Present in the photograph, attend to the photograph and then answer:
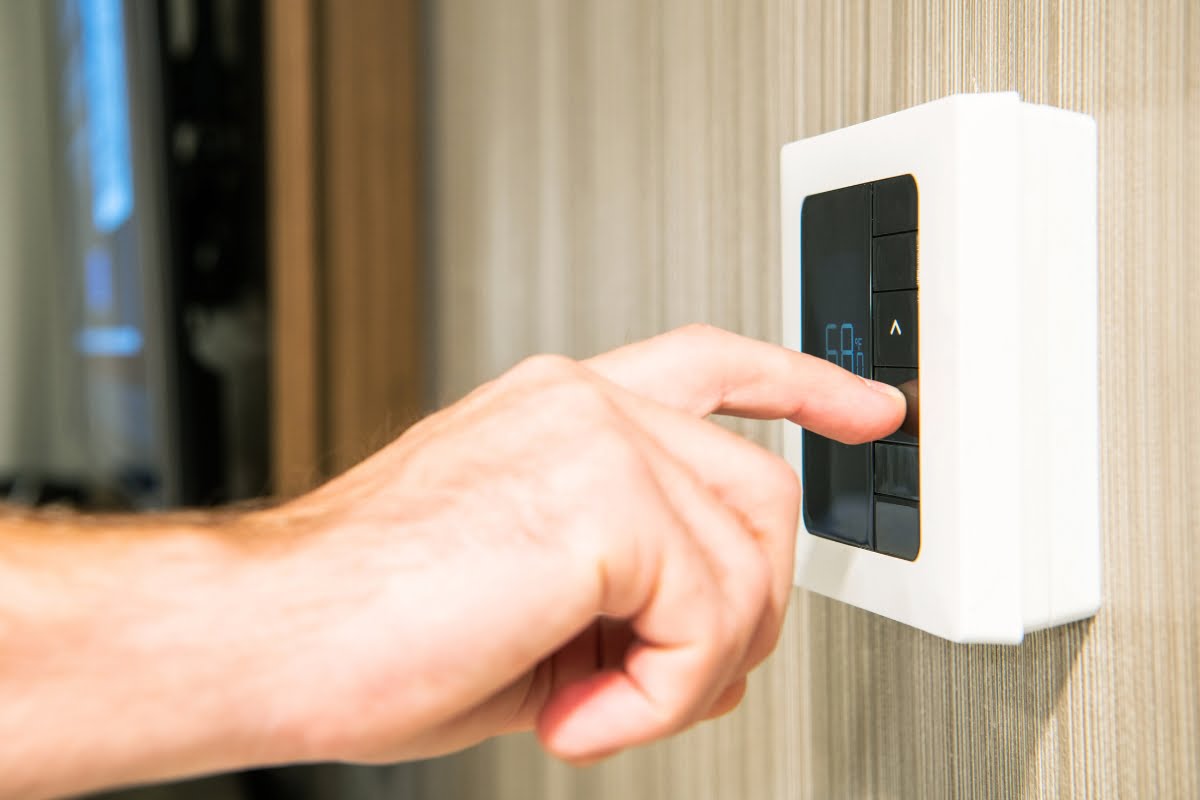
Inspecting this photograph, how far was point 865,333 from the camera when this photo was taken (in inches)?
13.5

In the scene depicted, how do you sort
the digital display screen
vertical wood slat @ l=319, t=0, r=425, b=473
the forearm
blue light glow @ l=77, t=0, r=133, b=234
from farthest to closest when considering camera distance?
blue light glow @ l=77, t=0, r=133, b=234 → vertical wood slat @ l=319, t=0, r=425, b=473 → the digital display screen → the forearm

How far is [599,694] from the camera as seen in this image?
26 cm

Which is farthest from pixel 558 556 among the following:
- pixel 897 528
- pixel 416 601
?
pixel 897 528

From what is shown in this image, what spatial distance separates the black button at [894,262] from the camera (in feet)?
1.03

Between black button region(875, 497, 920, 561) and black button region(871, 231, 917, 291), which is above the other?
black button region(871, 231, 917, 291)

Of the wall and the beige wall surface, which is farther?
the wall

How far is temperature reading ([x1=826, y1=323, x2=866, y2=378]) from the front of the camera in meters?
0.35

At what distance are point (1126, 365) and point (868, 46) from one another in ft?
0.58

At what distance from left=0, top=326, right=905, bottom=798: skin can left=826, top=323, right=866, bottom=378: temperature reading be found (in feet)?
0.29

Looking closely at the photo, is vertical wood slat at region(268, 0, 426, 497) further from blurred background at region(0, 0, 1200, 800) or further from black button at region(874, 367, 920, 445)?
black button at region(874, 367, 920, 445)

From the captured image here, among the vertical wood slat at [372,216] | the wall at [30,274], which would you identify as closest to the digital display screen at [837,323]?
the vertical wood slat at [372,216]

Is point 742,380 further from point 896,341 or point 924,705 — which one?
point 924,705

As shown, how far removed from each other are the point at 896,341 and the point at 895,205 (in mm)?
51

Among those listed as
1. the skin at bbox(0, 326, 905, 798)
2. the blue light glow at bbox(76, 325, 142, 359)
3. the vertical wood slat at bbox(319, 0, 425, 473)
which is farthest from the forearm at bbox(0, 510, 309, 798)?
the blue light glow at bbox(76, 325, 142, 359)
